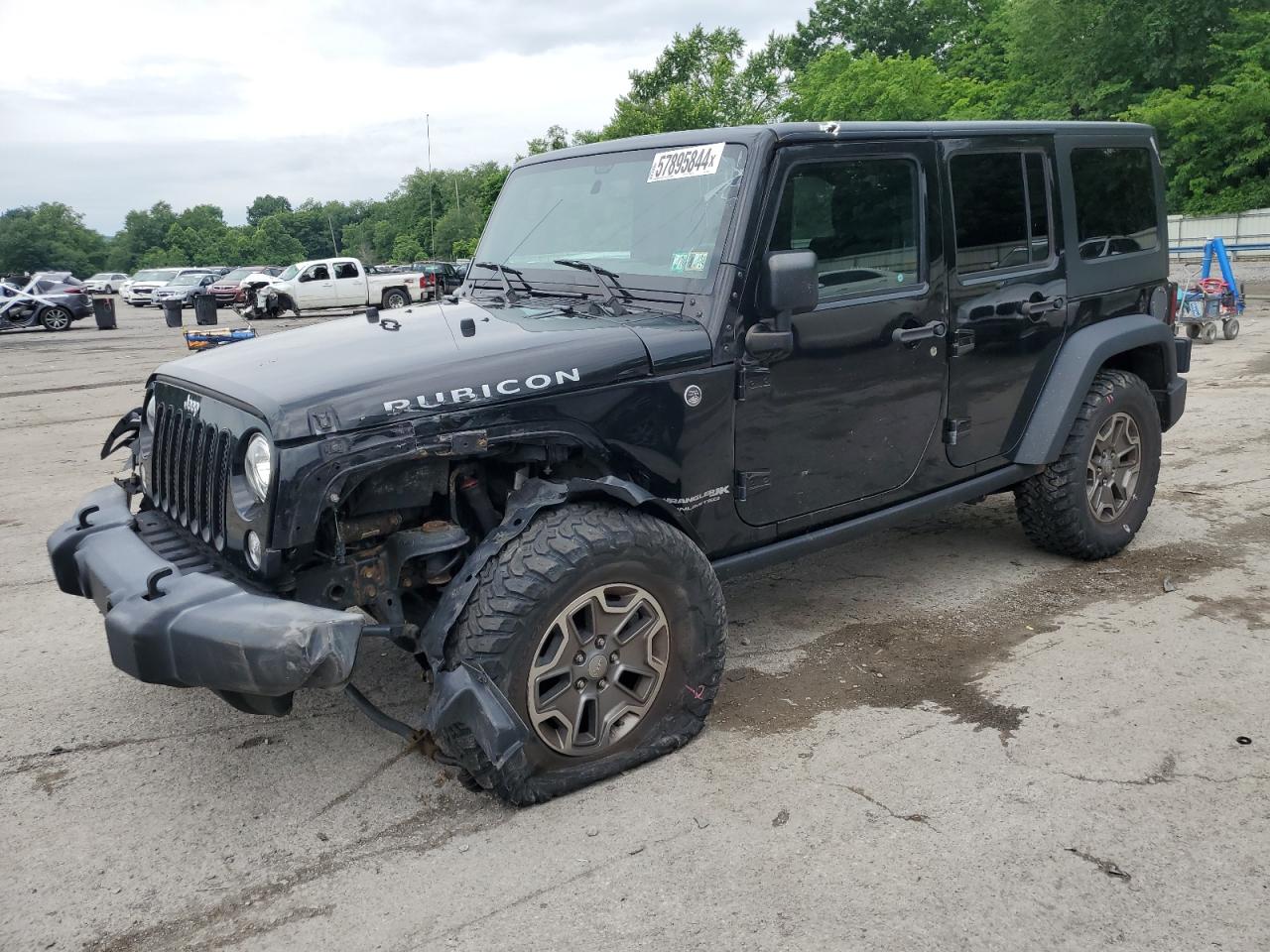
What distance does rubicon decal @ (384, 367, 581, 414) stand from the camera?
9.74ft

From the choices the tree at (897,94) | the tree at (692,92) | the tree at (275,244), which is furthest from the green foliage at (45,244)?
the tree at (897,94)

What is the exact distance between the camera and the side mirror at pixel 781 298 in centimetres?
336

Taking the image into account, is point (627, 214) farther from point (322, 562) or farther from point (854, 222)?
point (322, 562)

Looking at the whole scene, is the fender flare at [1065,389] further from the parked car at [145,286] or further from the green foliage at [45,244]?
the green foliage at [45,244]

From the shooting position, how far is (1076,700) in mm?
3727

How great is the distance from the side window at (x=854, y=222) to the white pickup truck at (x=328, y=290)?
82.9ft

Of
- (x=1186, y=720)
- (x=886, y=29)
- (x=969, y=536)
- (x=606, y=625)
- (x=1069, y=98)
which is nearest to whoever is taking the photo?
(x=606, y=625)

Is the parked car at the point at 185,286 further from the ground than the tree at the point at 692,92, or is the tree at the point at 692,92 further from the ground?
the tree at the point at 692,92

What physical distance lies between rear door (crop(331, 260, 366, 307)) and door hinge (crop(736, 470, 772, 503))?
2697cm

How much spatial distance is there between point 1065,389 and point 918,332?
1.06 m

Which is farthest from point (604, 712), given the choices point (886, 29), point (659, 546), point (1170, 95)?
point (886, 29)

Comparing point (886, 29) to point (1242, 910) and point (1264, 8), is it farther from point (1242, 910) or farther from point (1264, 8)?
point (1242, 910)

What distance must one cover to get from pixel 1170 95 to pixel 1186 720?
109 ft

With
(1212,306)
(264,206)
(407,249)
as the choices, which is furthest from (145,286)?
(264,206)
